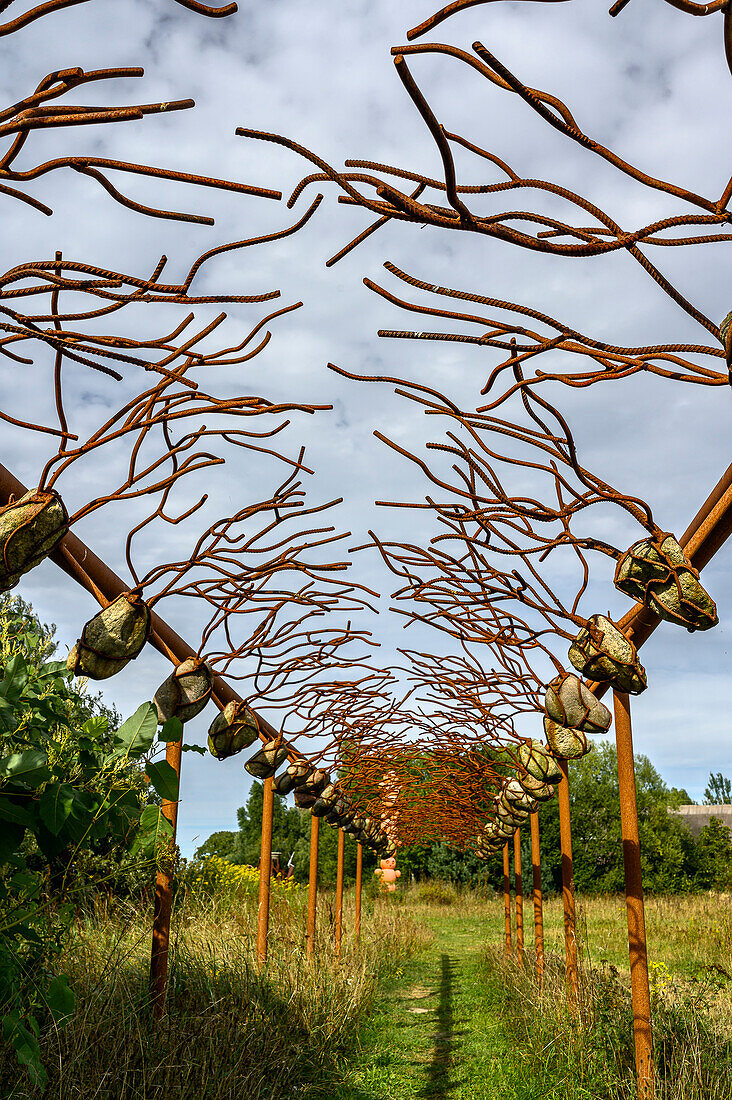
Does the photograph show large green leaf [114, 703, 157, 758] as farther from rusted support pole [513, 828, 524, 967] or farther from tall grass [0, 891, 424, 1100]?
rusted support pole [513, 828, 524, 967]

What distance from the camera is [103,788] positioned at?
288cm

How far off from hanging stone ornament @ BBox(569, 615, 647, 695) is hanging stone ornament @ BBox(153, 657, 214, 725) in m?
1.62

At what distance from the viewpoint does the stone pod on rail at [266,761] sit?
20.6 feet

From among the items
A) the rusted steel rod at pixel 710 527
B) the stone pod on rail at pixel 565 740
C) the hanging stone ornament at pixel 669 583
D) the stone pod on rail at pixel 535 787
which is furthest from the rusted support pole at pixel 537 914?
the hanging stone ornament at pixel 669 583

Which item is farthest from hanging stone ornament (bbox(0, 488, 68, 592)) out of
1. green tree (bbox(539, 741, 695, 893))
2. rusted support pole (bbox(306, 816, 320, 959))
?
green tree (bbox(539, 741, 695, 893))

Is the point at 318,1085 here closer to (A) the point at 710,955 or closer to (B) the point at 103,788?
(B) the point at 103,788

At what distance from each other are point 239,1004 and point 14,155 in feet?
18.6

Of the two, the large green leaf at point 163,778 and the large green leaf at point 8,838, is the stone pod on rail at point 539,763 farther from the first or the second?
the large green leaf at point 8,838

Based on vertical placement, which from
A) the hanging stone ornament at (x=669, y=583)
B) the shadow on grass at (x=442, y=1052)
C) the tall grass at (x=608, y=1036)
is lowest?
the shadow on grass at (x=442, y=1052)

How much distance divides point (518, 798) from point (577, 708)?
371cm

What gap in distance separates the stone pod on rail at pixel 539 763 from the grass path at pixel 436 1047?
2.15 metres

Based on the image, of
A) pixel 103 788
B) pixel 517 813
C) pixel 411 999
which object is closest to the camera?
pixel 103 788

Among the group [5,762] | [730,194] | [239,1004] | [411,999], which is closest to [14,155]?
[730,194]

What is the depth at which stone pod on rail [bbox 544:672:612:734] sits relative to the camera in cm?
→ 412
